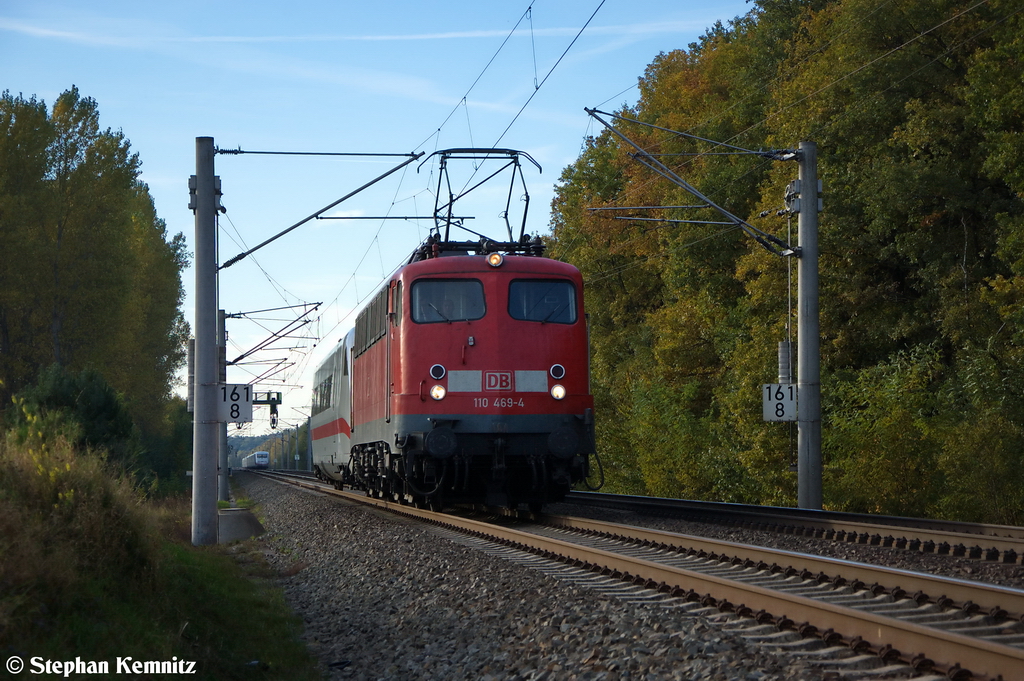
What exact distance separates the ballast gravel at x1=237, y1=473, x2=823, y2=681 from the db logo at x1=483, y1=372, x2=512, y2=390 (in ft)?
10.2

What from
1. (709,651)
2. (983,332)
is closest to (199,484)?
(709,651)

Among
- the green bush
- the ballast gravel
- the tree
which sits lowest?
the ballast gravel

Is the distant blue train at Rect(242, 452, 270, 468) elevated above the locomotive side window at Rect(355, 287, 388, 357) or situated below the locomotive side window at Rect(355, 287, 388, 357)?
below

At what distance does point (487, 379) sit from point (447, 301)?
51.8 inches

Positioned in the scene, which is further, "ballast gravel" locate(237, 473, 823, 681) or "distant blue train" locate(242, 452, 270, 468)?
"distant blue train" locate(242, 452, 270, 468)

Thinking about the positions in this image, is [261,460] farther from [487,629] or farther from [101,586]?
[101,586]

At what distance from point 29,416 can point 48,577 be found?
270 cm

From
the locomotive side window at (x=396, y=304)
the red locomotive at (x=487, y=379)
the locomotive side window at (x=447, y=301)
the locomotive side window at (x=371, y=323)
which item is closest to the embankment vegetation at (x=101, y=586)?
the red locomotive at (x=487, y=379)

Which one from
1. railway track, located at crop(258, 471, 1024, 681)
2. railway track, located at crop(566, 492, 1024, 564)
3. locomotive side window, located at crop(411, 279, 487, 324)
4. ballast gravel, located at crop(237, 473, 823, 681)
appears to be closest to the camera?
railway track, located at crop(258, 471, 1024, 681)

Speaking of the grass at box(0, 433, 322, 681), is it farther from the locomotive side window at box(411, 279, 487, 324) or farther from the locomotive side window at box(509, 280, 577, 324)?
the locomotive side window at box(509, 280, 577, 324)

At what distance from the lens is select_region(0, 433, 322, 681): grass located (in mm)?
5668

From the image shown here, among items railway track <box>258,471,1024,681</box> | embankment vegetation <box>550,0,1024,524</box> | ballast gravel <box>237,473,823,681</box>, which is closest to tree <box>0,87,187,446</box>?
embankment vegetation <box>550,0,1024,524</box>

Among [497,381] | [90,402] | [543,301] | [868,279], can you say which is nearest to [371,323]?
[543,301]

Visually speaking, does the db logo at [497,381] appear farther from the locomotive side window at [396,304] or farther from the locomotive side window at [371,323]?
the locomotive side window at [371,323]
